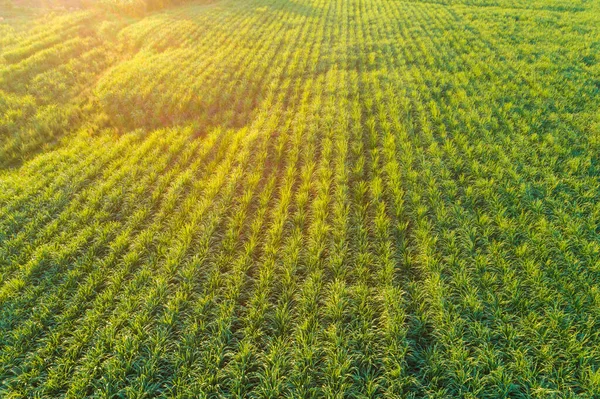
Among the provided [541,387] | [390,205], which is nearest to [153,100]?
[390,205]

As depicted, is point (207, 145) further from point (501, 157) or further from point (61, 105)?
point (501, 157)

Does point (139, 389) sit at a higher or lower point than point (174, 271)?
lower

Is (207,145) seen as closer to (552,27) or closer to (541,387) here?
(541,387)

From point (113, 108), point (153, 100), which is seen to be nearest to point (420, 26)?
point (153, 100)

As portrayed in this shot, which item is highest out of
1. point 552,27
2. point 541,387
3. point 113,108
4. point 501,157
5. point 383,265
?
point 552,27

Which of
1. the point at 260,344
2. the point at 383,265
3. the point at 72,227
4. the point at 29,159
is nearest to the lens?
the point at 260,344

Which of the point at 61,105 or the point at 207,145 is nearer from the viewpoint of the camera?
the point at 207,145

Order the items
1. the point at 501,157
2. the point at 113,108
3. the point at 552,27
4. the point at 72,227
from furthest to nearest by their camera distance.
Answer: the point at 552,27
the point at 113,108
the point at 501,157
the point at 72,227
